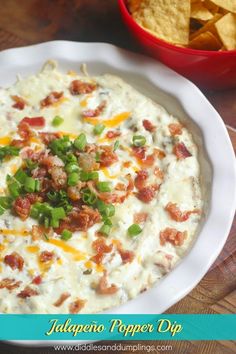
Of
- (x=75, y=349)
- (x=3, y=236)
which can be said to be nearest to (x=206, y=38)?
(x=3, y=236)

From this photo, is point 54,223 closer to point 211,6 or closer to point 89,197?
point 89,197

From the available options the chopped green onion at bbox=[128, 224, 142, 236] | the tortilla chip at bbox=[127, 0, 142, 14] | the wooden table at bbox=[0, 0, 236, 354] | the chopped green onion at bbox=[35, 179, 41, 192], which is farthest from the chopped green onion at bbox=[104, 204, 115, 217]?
the tortilla chip at bbox=[127, 0, 142, 14]

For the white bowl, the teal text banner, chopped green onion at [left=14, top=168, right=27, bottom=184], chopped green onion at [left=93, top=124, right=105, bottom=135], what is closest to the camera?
the teal text banner

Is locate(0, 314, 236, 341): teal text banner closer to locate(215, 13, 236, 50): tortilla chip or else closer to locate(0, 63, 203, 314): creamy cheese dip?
locate(0, 63, 203, 314): creamy cheese dip

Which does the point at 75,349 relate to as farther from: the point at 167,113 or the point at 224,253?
the point at 167,113

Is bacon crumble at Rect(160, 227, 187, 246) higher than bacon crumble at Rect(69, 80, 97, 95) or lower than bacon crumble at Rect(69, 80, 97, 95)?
lower

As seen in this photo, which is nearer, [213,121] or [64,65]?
[213,121]
